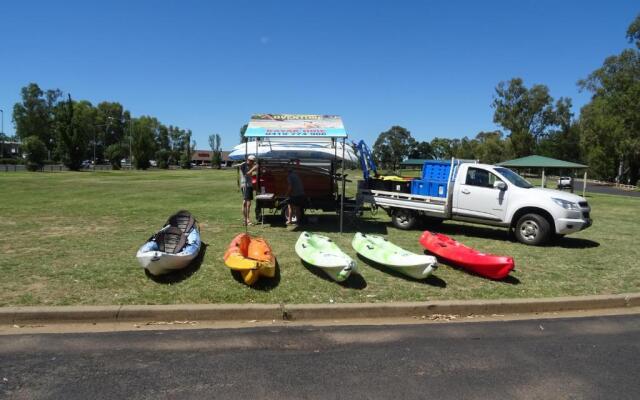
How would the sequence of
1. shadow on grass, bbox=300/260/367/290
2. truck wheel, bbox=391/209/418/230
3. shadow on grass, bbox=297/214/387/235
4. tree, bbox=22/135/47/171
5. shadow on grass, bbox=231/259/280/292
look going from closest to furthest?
1. shadow on grass, bbox=231/259/280/292
2. shadow on grass, bbox=300/260/367/290
3. shadow on grass, bbox=297/214/387/235
4. truck wheel, bbox=391/209/418/230
5. tree, bbox=22/135/47/171

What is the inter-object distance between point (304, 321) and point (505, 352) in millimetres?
2372

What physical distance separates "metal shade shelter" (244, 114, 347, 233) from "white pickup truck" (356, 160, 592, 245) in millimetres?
2246

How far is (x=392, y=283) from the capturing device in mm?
7141

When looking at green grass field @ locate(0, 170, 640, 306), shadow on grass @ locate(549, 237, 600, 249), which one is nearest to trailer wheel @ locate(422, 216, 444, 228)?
green grass field @ locate(0, 170, 640, 306)

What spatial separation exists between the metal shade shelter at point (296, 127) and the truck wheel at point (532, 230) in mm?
4331

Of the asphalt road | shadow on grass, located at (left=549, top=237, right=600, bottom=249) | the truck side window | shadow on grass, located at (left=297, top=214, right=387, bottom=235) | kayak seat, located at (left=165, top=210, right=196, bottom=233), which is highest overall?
the truck side window

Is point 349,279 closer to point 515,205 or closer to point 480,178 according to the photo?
point 515,205

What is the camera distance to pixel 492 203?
11523mm

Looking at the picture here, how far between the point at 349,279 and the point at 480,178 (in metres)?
6.24

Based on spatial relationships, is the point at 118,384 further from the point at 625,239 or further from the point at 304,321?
the point at 625,239

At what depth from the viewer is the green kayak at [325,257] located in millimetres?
6804

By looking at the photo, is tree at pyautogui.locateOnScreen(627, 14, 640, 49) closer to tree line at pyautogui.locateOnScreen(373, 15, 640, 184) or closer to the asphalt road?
tree line at pyautogui.locateOnScreen(373, 15, 640, 184)

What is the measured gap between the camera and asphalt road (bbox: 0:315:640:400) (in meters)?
3.97

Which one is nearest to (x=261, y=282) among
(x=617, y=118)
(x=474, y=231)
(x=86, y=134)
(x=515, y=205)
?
(x=515, y=205)
